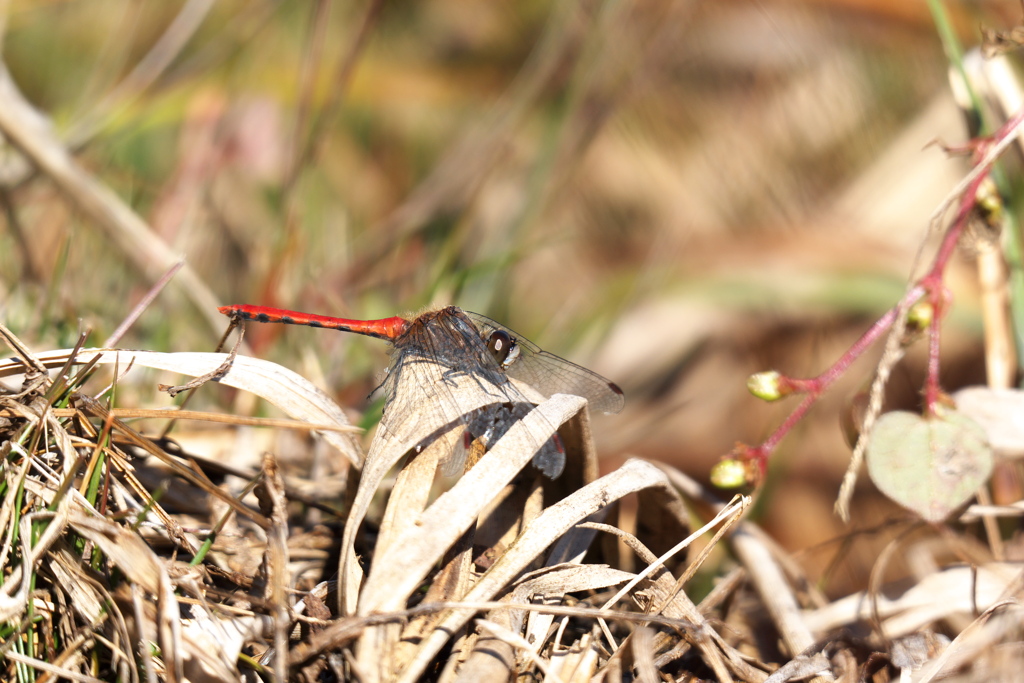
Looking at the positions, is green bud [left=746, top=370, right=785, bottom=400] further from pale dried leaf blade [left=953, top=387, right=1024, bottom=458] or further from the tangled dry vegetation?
pale dried leaf blade [left=953, top=387, right=1024, bottom=458]

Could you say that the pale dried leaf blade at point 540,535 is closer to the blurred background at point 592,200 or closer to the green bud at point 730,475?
the green bud at point 730,475

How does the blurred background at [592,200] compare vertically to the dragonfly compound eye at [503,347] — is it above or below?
above

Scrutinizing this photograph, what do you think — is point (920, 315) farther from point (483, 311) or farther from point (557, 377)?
point (483, 311)

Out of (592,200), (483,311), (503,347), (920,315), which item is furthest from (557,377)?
(592,200)

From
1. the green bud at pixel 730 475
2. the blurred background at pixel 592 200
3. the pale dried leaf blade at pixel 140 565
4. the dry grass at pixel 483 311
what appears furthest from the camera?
the blurred background at pixel 592 200

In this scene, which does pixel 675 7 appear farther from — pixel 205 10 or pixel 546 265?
pixel 205 10

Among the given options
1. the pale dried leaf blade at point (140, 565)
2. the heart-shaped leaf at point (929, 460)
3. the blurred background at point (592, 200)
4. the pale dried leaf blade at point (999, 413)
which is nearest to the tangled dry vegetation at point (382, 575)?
the pale dried leaf blade at point (140, 565)

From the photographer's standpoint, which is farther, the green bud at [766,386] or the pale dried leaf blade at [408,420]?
the green bud at [766,386]

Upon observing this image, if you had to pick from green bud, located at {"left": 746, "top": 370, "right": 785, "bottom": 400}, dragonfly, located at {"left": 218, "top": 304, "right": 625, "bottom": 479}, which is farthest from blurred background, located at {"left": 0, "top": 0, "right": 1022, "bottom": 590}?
green bud, located at {"left": 746, "top": 370, "right": 785, "bottom": 400}
